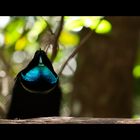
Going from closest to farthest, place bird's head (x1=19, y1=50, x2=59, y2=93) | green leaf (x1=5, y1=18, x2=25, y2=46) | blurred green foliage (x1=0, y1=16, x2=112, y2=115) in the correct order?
bird's head (x1=19, y1=50, x2=59, y2=93), blurred green foliage (x1=0, y1=16, x2=112, y2=115), green leaf (x1=5, y1=18, x2=25, y2=46)

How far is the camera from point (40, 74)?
110 centimetres

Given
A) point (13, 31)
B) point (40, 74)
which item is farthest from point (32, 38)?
point (40, 74)

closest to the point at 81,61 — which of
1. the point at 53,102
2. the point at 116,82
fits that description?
the point at 116,82

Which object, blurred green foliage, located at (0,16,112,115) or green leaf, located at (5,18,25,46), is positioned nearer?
blurred green foliage, located at (0,16,112,115)

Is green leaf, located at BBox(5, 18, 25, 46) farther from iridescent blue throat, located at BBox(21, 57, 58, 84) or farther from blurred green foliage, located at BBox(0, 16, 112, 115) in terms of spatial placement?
iridescent blue throat, located at BBox(21, 57, 58, 84)

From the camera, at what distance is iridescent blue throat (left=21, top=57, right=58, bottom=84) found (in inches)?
43.4

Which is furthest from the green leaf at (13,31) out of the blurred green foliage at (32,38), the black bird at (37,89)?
the black bird at (37,89)

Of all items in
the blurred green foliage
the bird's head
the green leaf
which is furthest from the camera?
the green leaf

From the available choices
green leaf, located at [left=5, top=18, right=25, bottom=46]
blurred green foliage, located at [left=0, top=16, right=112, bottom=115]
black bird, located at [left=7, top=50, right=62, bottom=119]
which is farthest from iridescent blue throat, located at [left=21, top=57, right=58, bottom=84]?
green leaf, located at [left=5, top=18, right=25, bottom=46]

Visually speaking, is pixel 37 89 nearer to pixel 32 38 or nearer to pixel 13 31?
pixel 32 38

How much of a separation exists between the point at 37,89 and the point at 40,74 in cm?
4
